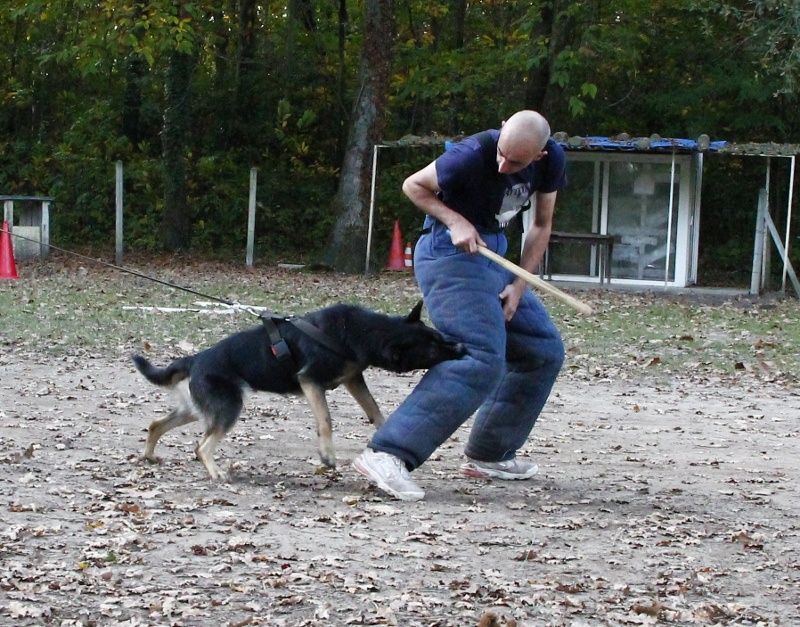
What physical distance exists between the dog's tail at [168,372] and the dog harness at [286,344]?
544 millimetres

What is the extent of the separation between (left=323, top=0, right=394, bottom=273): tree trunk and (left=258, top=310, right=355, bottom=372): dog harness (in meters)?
15.8

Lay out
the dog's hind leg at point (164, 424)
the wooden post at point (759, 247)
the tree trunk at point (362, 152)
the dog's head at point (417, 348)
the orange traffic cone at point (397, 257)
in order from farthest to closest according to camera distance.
→ the orange traffic cone at point (397, 257) → the tree trunk at point (362, 152) → the wooden post at point (759, 247) → the dog's hind leg at point (164, 424) → the dog's head at point (417, 348)

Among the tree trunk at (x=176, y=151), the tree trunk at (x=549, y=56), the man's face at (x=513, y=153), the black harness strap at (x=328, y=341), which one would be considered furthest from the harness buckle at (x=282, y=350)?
the tree trunk at (x=176, y=151)

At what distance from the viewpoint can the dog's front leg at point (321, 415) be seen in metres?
5.68

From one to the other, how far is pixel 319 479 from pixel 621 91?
72.0 feet

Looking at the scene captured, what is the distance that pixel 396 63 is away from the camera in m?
25.6

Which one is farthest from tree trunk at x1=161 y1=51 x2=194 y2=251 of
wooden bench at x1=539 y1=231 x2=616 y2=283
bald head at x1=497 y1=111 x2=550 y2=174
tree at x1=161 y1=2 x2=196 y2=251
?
bald head at x1=497 y1=111 x2=550 y2=174

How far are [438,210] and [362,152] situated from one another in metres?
16.5

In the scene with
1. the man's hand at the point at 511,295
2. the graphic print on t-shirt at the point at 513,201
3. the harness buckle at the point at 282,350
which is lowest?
the harness buckle at the point at 282,350

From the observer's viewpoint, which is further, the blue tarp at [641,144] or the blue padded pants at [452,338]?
the blue tarp at [641,144]

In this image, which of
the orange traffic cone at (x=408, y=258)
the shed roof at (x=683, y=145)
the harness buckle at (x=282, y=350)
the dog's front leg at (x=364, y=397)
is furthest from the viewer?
the orange traffic cone at (x=408, y=258)

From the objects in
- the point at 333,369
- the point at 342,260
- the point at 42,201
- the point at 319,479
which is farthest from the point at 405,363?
the point at 42,201

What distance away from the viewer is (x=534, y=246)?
5812 mm

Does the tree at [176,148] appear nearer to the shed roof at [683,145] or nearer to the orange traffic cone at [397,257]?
the orange traffic cone at [397,257]
